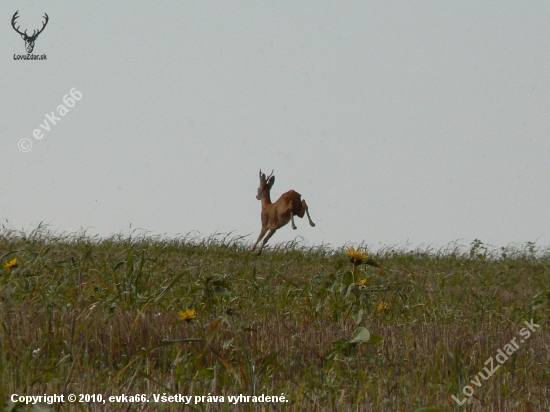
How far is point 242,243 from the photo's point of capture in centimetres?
1146

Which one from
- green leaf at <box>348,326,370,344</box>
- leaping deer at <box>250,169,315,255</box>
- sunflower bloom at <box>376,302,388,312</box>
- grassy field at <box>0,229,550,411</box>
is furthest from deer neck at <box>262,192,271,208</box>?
green leaf at <box>348,326,370,344</box>

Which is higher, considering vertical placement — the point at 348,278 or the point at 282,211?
the point at 282,211

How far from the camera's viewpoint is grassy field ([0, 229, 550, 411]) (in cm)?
281

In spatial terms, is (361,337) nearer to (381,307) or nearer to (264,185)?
(381,307)

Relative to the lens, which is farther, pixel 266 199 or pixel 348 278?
pixel 266 199

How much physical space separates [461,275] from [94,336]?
5.66 meters

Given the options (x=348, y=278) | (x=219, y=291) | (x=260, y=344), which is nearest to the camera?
(x=260, y=344)

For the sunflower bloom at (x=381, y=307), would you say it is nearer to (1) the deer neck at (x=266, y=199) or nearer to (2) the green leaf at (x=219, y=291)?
(2) the green leaf at (x=219, y=291)

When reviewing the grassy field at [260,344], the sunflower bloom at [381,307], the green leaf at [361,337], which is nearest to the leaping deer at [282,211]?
the grassy field at [260,344]

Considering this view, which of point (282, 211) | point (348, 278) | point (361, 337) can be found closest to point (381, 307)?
point (348, 278)

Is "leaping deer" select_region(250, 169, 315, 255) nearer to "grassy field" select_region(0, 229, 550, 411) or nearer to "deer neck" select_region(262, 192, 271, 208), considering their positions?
"deer neck" select_region(262, 192, 271, 208)

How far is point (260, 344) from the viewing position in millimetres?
3910

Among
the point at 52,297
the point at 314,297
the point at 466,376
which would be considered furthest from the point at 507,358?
the point at 52,297

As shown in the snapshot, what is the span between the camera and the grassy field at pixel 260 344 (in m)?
2.81
